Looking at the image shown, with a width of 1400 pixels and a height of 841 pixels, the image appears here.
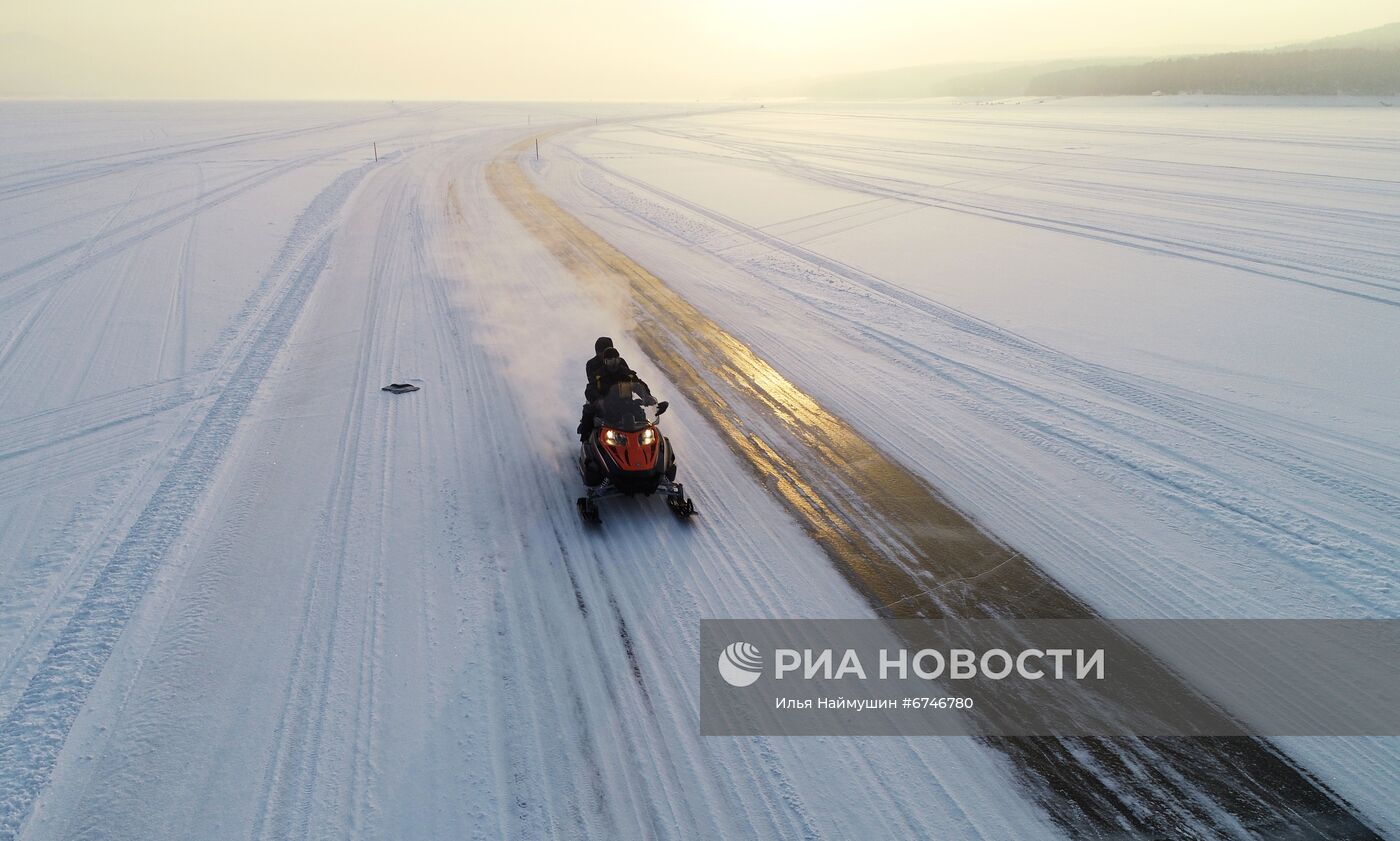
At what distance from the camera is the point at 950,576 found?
666 cm

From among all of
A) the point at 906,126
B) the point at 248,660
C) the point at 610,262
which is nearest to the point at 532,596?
the point at 248,660

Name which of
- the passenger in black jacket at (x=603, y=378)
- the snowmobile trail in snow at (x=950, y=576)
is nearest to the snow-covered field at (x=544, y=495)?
the snowmobile trail in snow at (x=950, y=576)

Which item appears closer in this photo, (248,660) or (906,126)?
(248,660)

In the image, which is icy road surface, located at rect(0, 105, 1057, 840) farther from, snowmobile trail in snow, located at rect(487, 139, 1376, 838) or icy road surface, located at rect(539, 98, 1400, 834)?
icy road surface, located at rect(539, 98, 1400, 834)

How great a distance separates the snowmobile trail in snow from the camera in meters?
4.50

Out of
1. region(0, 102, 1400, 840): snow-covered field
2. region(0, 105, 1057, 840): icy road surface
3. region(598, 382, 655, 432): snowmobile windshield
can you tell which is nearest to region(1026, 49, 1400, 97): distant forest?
region(0, 102, 1400, 840): snow-covered field

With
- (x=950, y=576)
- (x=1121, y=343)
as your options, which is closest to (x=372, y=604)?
(x=950, y=576)

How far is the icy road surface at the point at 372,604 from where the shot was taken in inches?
178

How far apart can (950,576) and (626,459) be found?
3405mm

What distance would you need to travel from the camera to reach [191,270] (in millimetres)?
16391

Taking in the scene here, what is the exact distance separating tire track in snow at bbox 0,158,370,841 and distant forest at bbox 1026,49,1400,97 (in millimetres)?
87734

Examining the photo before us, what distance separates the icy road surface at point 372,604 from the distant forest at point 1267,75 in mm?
84665

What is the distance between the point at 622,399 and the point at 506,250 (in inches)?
507

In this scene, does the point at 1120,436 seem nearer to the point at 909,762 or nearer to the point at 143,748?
the point at 909,762
